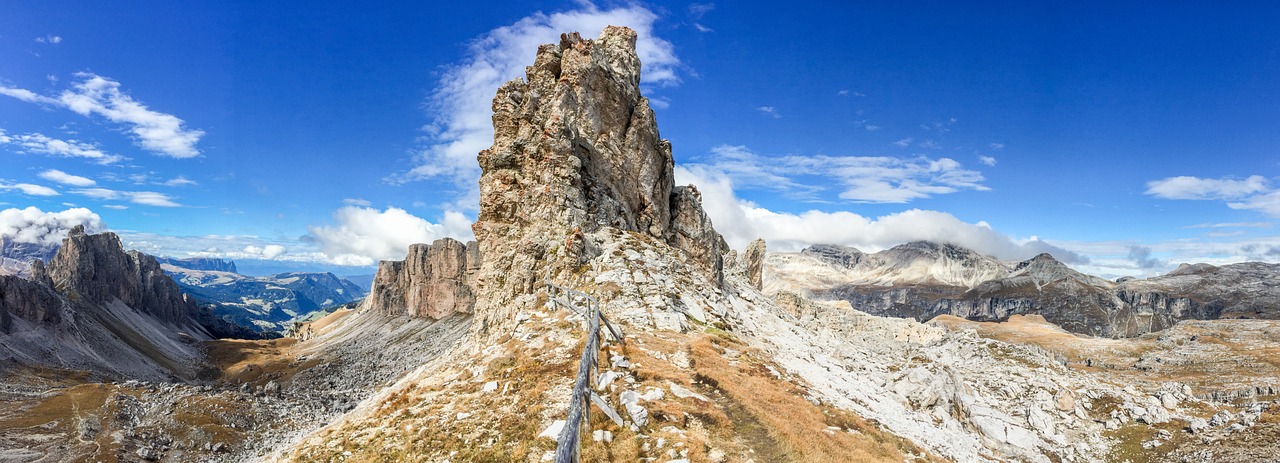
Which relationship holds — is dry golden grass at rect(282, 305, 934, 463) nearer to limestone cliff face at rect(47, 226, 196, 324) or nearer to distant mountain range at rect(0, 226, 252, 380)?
distant mountain range at rect(0, 226, 252, 380)

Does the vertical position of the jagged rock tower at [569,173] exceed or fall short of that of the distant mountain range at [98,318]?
it exceeds it

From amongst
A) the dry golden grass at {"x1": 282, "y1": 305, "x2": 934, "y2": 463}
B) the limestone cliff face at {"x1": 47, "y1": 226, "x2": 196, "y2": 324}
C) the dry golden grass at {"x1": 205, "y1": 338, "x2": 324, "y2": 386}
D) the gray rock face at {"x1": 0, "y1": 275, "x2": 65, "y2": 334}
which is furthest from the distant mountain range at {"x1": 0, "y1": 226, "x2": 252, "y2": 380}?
the dry golden grass at {"x1": 282, "y1": 305, "x2": 934, "y2": 463}

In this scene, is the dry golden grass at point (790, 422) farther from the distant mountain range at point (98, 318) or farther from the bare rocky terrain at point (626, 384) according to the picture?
the distant mountain range at point (98, 318)

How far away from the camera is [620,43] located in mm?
46562

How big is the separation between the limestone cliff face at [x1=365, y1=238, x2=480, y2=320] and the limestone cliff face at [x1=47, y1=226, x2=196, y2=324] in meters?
73.2

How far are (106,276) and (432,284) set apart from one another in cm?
10741

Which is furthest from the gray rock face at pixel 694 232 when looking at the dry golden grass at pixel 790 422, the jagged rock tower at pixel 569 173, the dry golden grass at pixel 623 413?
the dry golden grass at pixel 790 422

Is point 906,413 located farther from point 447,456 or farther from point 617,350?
point 447,456

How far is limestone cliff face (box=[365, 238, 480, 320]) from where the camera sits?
144250mm

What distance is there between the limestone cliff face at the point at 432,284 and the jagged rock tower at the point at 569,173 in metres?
97.9

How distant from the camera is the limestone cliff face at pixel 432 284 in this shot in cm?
14425

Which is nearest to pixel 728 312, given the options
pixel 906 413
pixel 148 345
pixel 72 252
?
pixel 906 413

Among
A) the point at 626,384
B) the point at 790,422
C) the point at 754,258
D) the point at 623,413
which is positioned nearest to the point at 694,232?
the point at 626,384

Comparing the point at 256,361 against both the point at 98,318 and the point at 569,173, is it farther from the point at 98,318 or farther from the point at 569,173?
the point at 569,173
